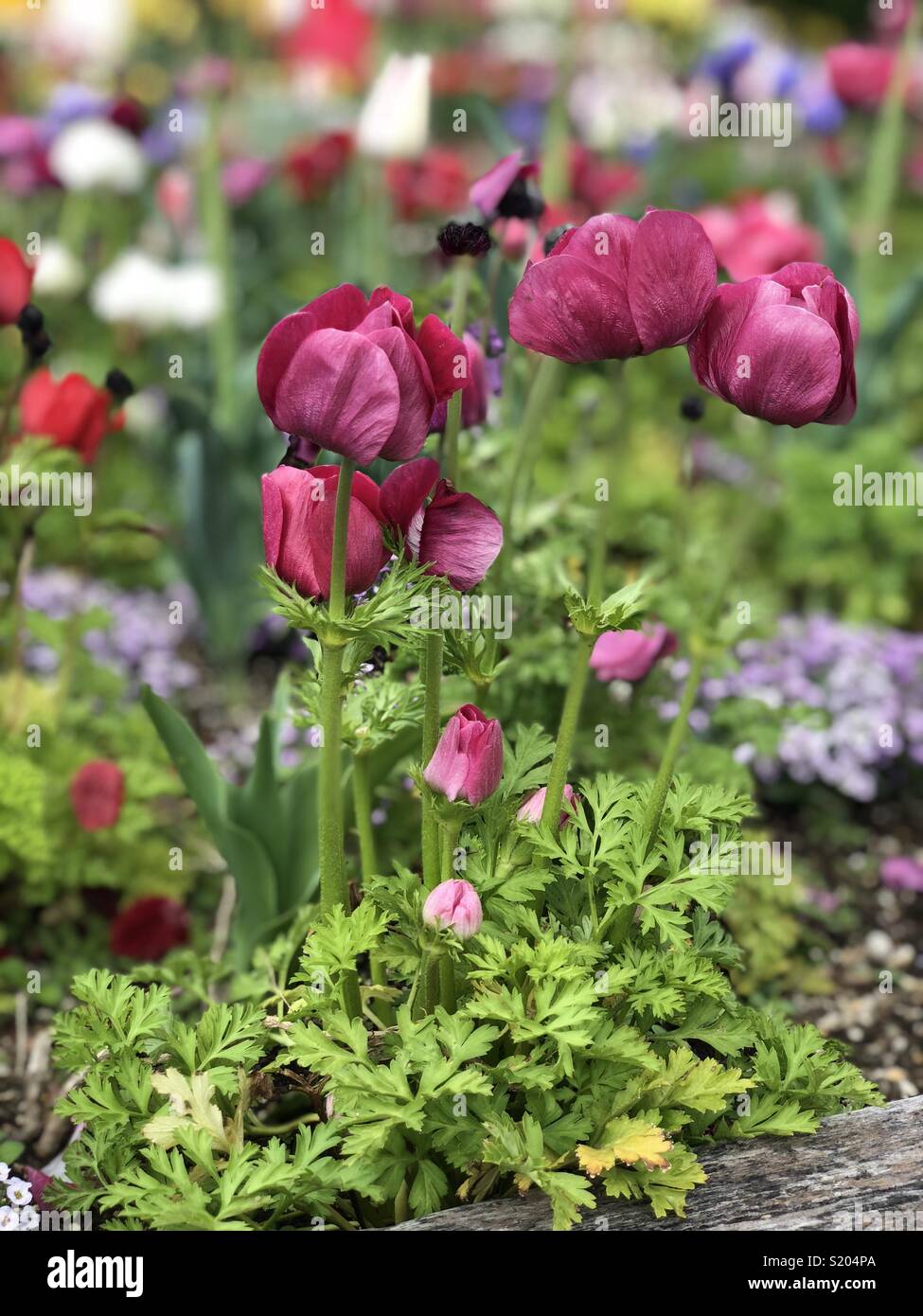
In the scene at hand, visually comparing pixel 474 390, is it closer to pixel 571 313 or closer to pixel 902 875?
pixel 571 313

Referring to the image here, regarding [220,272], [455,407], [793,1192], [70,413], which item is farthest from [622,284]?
[220,272]

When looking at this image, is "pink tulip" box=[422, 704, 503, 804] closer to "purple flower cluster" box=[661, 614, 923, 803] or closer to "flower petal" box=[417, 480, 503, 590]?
"flower petal" box=[417, 480, 503, 590]

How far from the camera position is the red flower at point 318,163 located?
354cm

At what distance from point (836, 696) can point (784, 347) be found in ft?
5.08

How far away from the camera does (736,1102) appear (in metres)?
1.47

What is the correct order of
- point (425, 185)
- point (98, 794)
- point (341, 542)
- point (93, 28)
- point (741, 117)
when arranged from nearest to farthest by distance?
point (341, 542) → point (98, 794) → point (425, 185) → point (741, 117) → point (93, 28)

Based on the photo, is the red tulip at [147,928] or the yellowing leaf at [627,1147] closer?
the yellowing leaf at [627,1147]

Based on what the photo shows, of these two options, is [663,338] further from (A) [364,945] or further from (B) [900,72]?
(B) [900,72]

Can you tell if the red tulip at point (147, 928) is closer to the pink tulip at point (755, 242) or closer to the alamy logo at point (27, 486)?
the alamy logo at point (27, 486)

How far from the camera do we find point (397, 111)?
253 centimetres

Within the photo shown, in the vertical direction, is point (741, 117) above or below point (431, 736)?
above

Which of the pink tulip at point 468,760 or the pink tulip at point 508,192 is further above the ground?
the pink tulip at point 508,192

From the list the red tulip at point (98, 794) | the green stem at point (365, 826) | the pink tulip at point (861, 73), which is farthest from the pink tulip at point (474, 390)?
the pink tulip at point (861, 73)

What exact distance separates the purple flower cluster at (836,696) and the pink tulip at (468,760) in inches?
43.3
